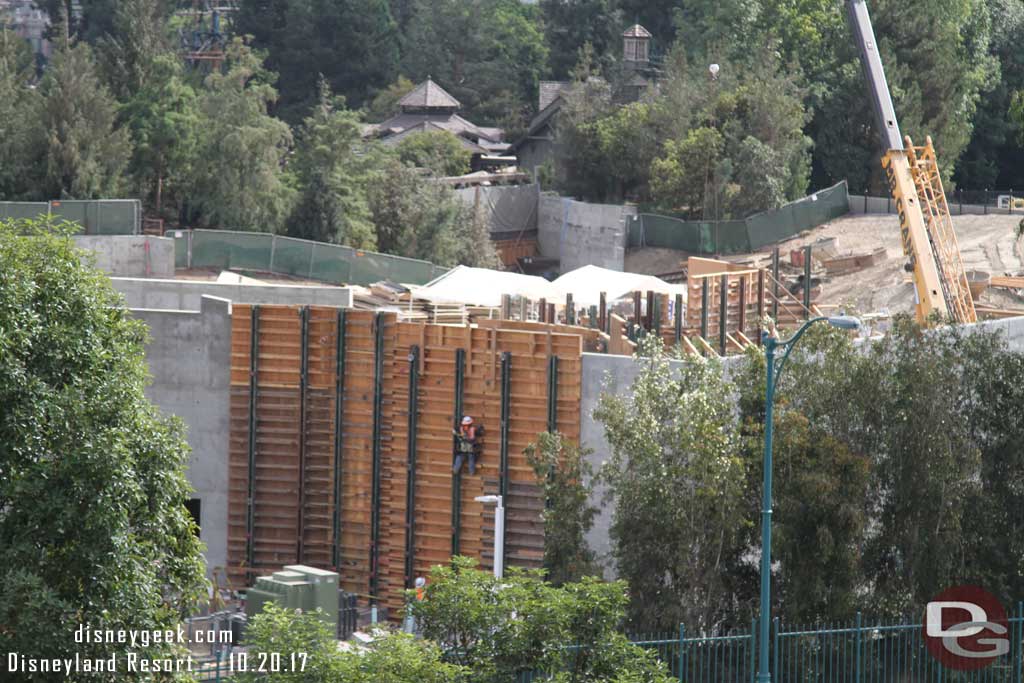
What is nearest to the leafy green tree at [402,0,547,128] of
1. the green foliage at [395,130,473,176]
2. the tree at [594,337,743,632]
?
the green foliage at [395,130,473,176]

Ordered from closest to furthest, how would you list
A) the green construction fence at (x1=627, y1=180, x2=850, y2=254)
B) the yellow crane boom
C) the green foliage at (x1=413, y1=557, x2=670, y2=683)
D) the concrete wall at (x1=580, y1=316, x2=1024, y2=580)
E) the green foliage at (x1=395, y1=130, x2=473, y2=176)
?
the green foliage at (x1=413, y1=557, x2=670, y2=683)
the concrete wall at (x1=580, y1=316, x2=1024, y2=580)
the yellow crane boom
the green construction fence at (x1=627, y1=180, x2=850, y2=254)
the green foliage at (x1=395, y1=130, x2=473, y2=176)

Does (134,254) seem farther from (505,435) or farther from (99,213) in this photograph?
(505,435)

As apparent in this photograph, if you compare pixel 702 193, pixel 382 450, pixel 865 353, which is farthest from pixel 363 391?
pixel 702 193

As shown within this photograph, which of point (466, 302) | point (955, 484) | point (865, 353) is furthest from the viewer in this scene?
point (466, 302)

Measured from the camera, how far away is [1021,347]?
37.0m

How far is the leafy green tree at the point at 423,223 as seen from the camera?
2611 inches

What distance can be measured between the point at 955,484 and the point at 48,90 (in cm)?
4985

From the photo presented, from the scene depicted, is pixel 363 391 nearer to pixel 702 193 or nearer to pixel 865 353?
pixel 865 353

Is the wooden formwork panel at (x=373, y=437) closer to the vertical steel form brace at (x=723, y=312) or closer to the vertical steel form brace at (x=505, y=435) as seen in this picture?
the vertical steel form brace at (x=505, y=435)

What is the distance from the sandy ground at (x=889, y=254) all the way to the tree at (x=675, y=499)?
86.0 feet

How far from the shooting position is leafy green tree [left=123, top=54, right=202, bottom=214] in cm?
6781

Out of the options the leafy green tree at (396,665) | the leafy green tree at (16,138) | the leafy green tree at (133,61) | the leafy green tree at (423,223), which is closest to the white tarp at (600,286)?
the leafy green tree at (423,223)

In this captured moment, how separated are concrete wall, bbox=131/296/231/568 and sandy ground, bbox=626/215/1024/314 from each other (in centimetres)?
2351

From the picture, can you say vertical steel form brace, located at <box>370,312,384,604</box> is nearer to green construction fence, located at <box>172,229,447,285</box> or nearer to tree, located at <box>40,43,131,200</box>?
green construction fence, located at <box>172,229,447,285</box>
